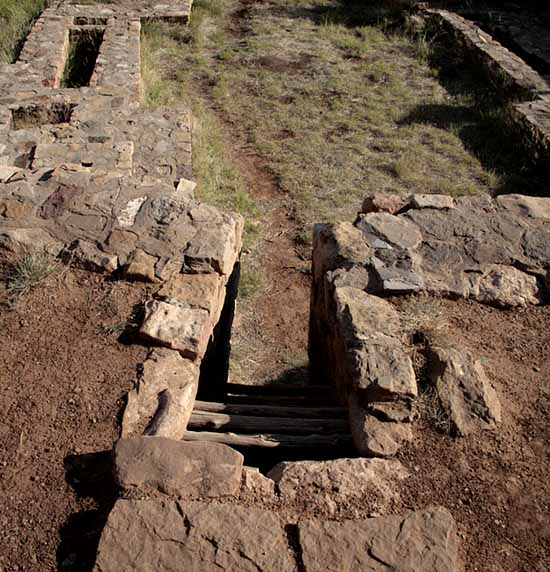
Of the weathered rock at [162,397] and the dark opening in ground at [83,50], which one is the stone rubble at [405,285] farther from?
the dark opening in ground at [83,50]

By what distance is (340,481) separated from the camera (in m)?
2.70

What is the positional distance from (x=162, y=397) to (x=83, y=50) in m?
8.49

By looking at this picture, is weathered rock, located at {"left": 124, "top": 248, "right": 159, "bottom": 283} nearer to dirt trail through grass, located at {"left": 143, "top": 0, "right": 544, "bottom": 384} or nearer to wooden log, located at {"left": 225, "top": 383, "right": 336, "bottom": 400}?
wooden log, located at {"left": 225, "top": 383, "right": 336, "bottom": 400}

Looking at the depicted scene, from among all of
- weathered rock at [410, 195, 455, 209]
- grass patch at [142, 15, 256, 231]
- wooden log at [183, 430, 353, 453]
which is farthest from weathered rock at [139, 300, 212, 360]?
grass patch at [142, 15, 256, 231]

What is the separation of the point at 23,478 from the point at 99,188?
2.27m

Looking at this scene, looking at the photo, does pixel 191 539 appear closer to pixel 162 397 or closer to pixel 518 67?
pixel 162 397

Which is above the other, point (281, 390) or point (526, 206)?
point (526, 206)

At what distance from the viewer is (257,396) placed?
15.1 feet

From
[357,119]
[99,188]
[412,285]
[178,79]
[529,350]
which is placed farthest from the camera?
[178,79]

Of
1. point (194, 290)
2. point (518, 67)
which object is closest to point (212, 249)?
point (194, 290)

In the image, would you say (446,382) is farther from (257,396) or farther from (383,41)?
(383,41)

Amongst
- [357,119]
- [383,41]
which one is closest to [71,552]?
[357,119]

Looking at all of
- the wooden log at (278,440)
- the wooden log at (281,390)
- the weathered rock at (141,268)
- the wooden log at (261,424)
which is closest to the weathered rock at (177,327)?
the weathered rock at (141,268)

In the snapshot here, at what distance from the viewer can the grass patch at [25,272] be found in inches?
145
